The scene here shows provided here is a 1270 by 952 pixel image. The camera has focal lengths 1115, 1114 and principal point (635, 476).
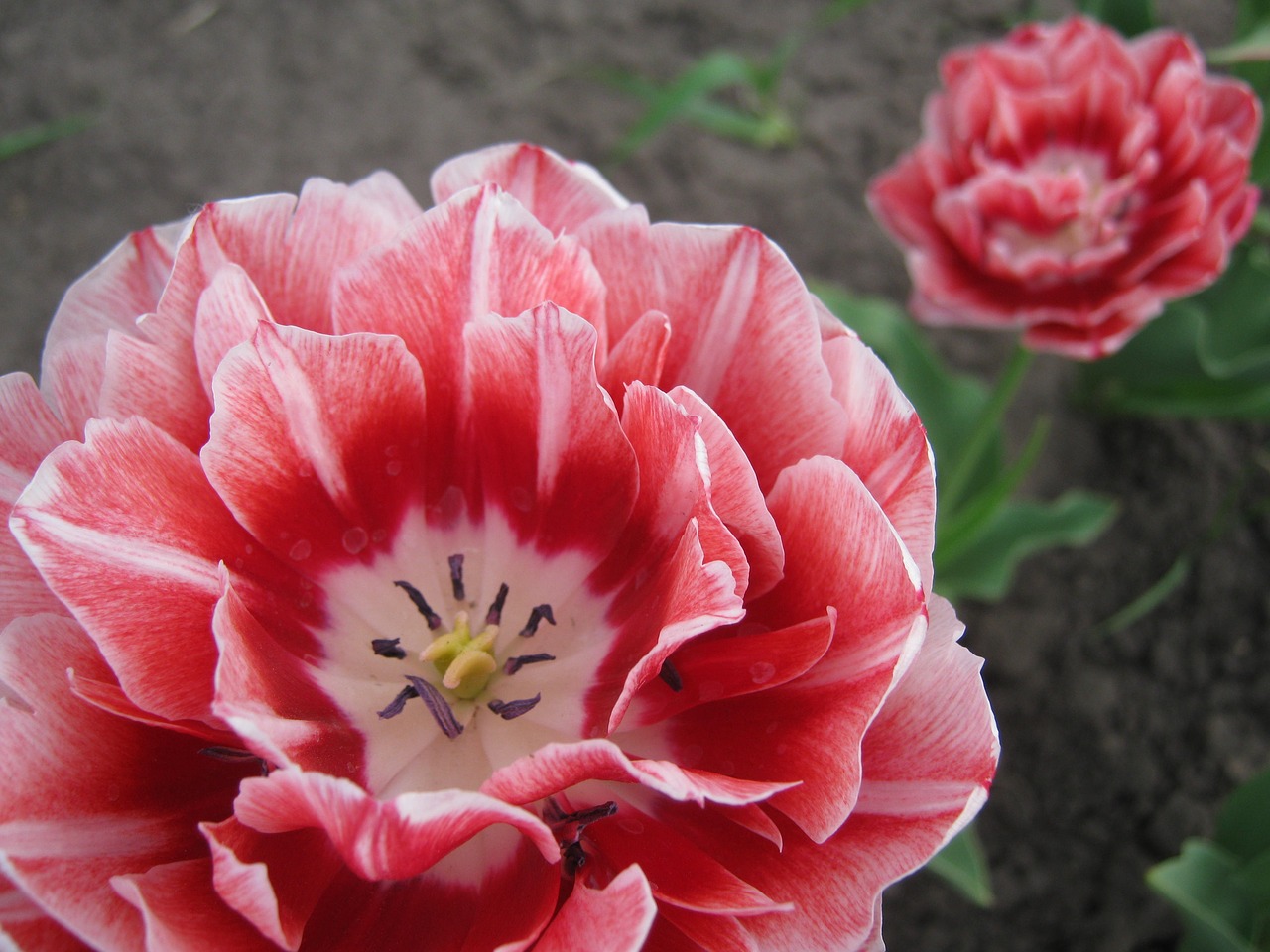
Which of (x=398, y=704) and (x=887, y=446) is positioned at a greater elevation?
(x=887, y=446)

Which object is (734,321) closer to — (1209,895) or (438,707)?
(438,707)

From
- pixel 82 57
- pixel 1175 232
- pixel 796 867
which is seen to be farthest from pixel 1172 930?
pixel 82 57

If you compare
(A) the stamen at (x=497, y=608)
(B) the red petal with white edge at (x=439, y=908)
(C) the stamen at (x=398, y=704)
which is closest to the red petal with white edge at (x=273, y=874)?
(B) the red petal with white edge at (x=439, y=908)

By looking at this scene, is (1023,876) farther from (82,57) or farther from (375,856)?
(82,57)

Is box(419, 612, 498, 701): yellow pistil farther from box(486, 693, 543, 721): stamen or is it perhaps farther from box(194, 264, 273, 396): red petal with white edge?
box(194, 264, 273, 396): red petal with white edge

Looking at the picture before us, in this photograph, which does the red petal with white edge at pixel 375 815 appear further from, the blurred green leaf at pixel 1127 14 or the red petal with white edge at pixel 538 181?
the blurred green leaf at pixel 1127 14

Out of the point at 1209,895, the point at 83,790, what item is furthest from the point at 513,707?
the point at 1209,895
